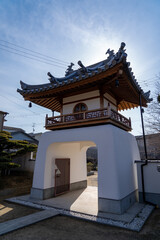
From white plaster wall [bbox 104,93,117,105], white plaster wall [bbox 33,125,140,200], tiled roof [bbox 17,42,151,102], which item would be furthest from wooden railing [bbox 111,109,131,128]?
tiled roof [bbox 17,42,151,102]

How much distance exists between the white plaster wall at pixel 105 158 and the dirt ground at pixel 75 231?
1.18 m

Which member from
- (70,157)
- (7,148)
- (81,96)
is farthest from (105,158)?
(7,148)

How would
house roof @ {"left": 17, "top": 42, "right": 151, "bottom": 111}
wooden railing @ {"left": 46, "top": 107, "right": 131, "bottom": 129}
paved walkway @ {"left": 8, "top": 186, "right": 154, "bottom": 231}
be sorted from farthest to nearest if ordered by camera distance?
wooden railing @ {"left": 46, "top": 107, "right": 131, "bottom": 129}, house roof @ {"left": 17, "top": 42, "right": 151, "bottom": 111}, paved walkway @ {"left": 8, "top": 186, "right": 154, "bottom": 231}

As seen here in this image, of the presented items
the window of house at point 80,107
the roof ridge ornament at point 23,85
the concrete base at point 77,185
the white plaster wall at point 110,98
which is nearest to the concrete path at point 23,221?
the concrete base at point 77,185

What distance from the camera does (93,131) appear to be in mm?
6273

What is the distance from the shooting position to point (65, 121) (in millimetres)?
7371

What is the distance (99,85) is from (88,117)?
1.66 m

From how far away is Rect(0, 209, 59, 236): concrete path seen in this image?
402 centimetres

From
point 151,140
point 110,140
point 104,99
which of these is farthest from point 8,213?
point 151,140

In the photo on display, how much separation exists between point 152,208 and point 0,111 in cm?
1709

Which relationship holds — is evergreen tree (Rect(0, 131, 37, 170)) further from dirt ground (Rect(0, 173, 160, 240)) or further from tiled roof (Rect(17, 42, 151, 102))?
dirt ground (Rect(0, 173, 160, 240))

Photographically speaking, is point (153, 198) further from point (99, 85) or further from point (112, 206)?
→ point (99, 85)

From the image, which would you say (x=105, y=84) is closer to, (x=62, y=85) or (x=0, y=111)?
(x=62, y=85)

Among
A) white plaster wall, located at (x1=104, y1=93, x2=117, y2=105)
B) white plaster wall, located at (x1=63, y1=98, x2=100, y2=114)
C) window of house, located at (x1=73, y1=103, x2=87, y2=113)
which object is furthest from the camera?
white plaster wall, located at (x1=104, y1=93, x2=117, y2=105)
